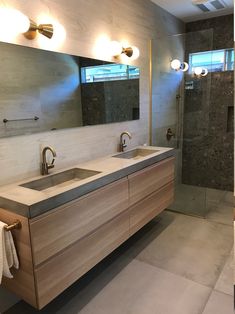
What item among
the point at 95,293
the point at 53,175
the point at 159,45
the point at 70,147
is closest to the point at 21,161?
the point at 53,175

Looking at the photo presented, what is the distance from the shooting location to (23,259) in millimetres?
1525

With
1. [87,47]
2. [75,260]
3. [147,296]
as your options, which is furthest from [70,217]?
[87,47]

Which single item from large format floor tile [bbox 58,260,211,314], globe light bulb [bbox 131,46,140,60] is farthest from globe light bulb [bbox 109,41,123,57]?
large format floor tile [bbox 58,260,211,314]

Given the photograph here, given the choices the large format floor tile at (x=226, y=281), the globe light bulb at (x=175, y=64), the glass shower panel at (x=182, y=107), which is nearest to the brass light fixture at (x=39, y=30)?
the glass shower panel at (x=182, y=107)

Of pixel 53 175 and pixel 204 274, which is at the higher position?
pixel 53 175

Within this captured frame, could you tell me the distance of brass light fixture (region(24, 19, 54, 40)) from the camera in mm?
1854

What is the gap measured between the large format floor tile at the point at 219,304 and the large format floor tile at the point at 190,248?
13cm

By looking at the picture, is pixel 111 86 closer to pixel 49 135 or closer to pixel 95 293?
pixel 49 135

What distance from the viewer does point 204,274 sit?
7.39 feet

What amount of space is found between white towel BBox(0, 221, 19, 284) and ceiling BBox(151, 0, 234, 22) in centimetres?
319

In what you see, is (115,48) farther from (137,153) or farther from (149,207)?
(149,207)

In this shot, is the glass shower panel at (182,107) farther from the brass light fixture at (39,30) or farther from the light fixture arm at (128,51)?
the brass light fixture at (39,30)

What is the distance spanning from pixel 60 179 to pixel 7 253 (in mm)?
750

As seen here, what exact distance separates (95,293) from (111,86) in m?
2.00
